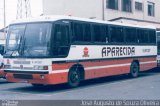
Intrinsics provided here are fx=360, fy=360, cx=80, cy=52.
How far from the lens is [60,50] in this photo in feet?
46.4

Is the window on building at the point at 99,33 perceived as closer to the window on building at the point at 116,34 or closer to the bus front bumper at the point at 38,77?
the window on building at the point at 116,34

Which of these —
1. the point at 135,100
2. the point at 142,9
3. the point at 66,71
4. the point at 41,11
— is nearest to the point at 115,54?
the point at 66,71

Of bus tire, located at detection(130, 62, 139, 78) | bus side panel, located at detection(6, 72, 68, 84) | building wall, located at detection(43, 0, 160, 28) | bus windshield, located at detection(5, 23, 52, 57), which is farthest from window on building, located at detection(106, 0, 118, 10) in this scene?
bus side panel, located at detection(6, 72, 68, 84)

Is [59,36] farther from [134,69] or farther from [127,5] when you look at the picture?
[127,5]

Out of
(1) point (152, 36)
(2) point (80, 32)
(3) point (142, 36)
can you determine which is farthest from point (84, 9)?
(2) point (80, 32)

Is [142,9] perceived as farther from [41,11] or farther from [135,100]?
[135,100]

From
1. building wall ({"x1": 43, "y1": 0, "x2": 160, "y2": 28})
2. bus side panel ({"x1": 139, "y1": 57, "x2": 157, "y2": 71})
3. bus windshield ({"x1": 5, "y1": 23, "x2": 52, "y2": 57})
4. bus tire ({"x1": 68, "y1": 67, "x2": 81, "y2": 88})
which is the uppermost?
building wall ({"x1": 43, "y1": 0, "x2": 160, "y2": 28})

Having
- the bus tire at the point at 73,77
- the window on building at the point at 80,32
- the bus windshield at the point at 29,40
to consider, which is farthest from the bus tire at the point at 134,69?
the bus windshield at the point at 29,40

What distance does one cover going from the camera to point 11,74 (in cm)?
1440

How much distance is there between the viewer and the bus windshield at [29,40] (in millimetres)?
13742

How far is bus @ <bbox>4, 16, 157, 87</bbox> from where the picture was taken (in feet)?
44.9

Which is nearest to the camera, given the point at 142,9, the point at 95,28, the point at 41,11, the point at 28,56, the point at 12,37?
the point at 28,56

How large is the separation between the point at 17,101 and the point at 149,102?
415cm

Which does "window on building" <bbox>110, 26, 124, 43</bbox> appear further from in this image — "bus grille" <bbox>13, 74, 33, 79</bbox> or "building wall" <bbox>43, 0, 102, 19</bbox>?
"building wall" <bbox>43, 0, 102, 19</bbox>
